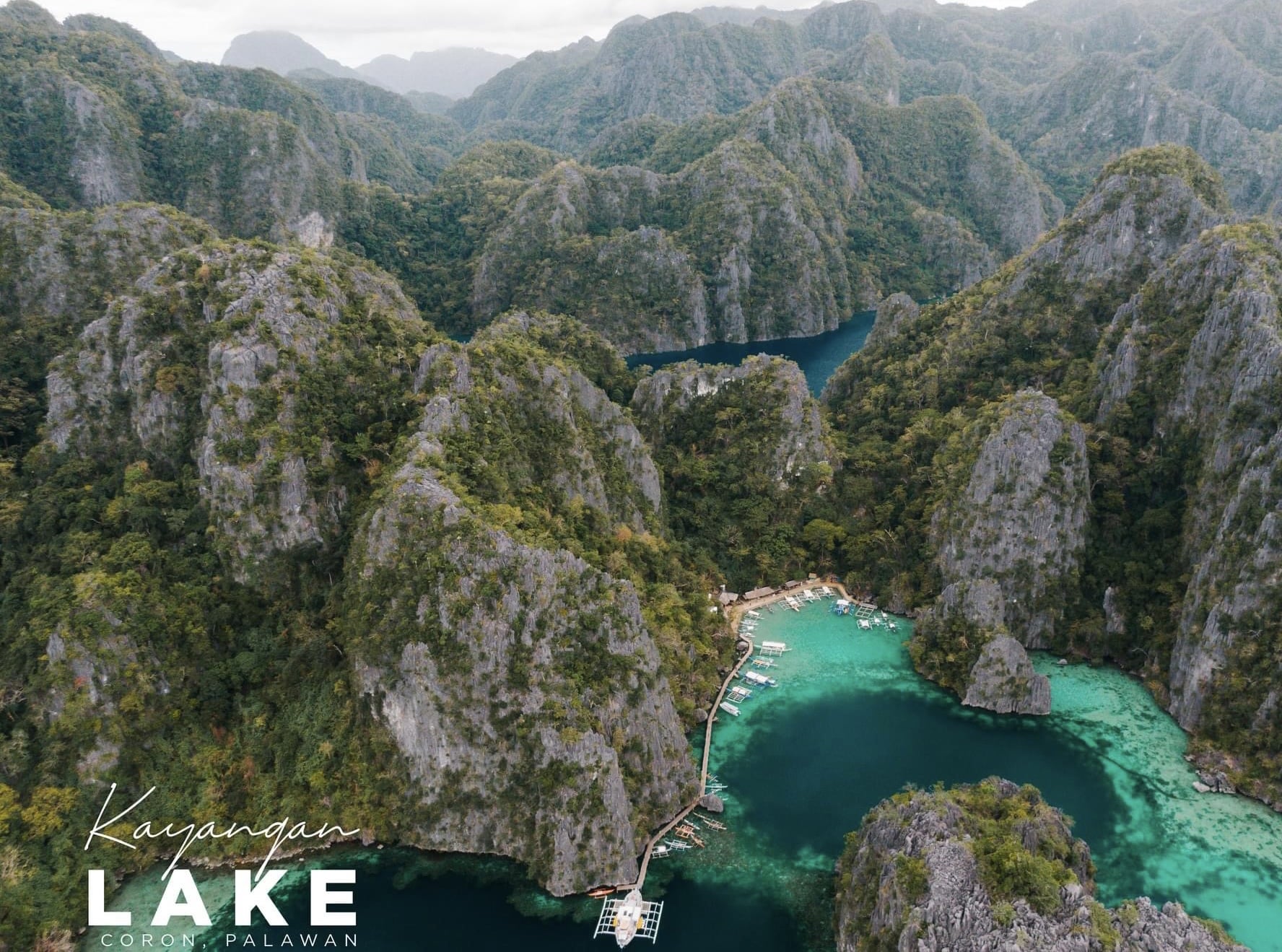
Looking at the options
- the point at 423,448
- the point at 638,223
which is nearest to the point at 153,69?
the point at 638,223

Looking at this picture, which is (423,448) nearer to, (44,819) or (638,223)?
(44,819)

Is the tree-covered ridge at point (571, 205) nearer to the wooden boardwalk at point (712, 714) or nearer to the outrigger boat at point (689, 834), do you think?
the wooden boardwalk at point (712, 714)

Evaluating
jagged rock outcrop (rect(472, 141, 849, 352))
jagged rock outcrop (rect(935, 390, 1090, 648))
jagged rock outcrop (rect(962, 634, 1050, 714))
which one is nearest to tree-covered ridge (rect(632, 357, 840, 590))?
jagged rock outcrop (rect(935, 390, 1090, 648))

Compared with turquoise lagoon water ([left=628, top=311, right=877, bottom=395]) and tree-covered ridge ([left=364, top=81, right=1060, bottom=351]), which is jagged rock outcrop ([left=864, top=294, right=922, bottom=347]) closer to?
turquoise lagoon water ([left=628, top=311, right=877, bottom=395])

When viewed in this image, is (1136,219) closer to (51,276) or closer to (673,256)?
(673,256)

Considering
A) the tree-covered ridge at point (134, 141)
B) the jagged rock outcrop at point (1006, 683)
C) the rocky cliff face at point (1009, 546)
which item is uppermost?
the tree-covered ridge at point (134, 141)

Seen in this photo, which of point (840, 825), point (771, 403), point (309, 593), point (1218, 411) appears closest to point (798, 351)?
point (771, 403)

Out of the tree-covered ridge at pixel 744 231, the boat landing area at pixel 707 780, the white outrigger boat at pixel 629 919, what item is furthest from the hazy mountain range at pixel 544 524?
the tree-covered ridge at pixel 744 231
